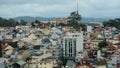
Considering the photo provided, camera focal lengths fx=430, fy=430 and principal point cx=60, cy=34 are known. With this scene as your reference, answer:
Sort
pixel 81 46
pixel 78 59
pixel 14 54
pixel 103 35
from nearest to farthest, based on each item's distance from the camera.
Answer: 1. pixel 78 59
2. pixel 14 54
3. pixel 81 46
4. pixel 103 35

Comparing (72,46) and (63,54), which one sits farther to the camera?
(72,46)

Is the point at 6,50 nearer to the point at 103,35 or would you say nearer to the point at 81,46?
the point at 81,46

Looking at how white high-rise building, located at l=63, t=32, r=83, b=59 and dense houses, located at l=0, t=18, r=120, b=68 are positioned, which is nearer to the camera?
dense houses, located at l=0, t=18, r=120, b=68

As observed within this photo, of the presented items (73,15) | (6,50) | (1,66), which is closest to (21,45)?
(6,50)

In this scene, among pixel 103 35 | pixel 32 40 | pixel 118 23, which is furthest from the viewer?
pixel 118 23

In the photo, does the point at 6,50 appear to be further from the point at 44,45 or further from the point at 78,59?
the point at 78,59

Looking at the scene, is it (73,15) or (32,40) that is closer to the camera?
(32,40)

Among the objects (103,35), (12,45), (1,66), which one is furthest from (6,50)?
(103,35)

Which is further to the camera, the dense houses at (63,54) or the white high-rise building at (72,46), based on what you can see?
the white high-rise building at (72,46)

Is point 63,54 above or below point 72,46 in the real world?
below
